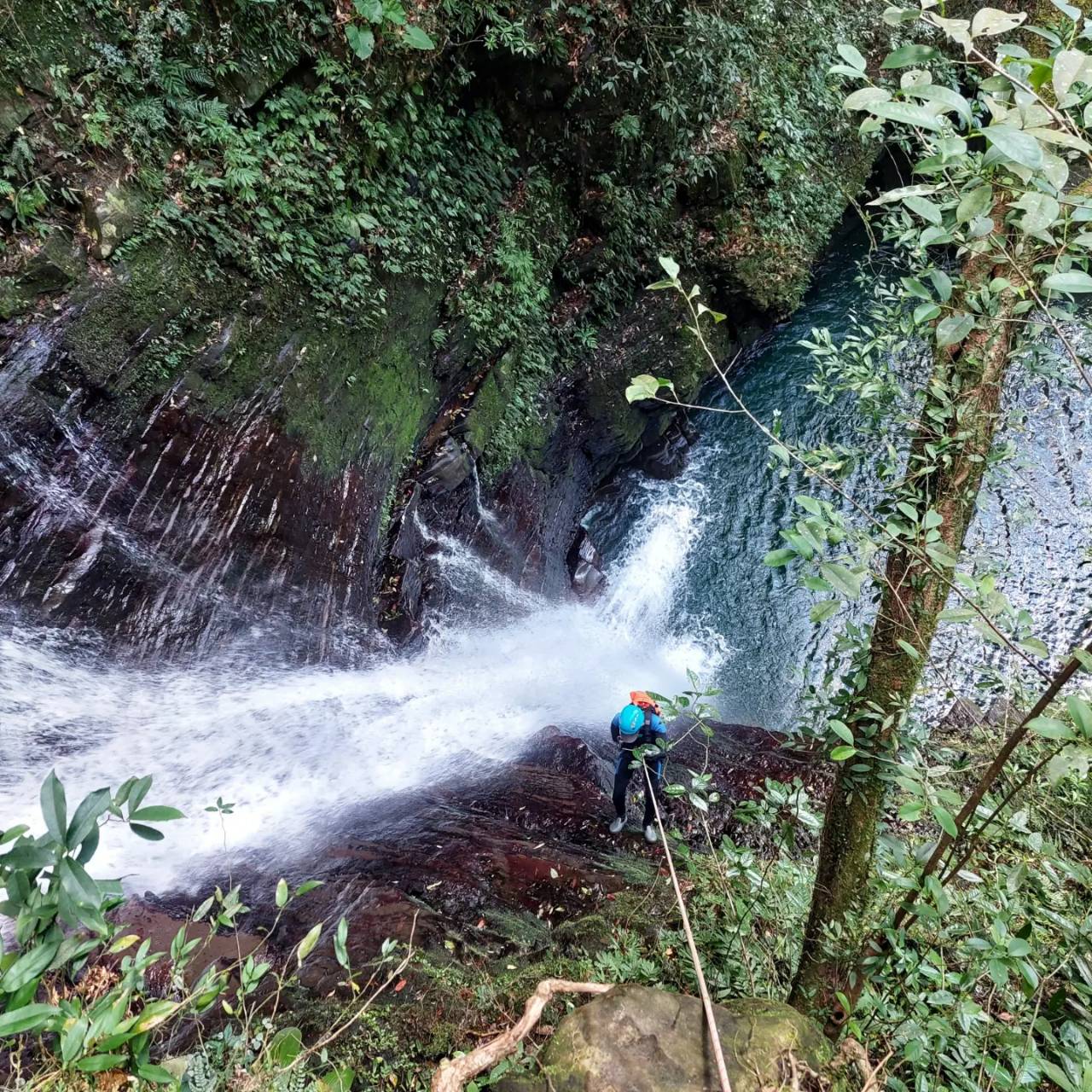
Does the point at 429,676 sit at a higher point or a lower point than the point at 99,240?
lower

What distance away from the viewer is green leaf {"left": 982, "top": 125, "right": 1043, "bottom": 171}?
1.08 metres

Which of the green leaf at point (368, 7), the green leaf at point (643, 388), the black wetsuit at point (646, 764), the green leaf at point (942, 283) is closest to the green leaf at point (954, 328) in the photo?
the green leaf at point (942, 283)

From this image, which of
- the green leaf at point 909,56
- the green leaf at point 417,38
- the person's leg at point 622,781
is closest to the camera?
the green leaf at point 909,56

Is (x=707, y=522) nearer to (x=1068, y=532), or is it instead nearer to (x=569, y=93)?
(x=1068, y=532)

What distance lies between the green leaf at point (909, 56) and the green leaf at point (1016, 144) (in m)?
0.31

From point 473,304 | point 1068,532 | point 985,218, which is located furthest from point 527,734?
point 1068,532

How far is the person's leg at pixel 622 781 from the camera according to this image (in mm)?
5699

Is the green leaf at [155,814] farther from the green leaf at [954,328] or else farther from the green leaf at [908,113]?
the green leaf at [954,328]

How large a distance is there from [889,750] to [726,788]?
424cm

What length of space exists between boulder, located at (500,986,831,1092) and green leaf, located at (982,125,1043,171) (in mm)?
2288

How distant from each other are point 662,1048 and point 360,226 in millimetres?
6453

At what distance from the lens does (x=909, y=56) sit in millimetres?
1305

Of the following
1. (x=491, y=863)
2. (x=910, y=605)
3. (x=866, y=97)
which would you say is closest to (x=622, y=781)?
(x=491, y=863)

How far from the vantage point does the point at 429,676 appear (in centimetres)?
742
